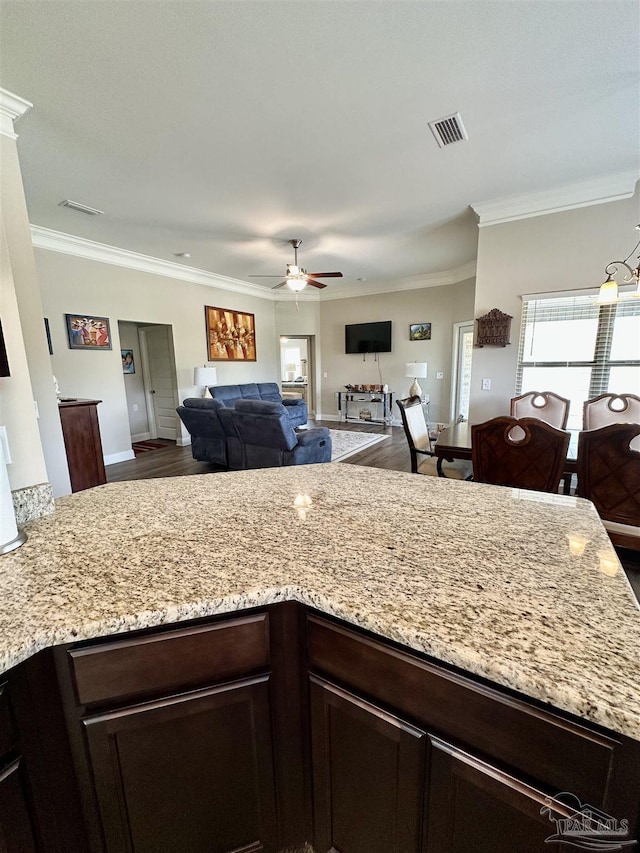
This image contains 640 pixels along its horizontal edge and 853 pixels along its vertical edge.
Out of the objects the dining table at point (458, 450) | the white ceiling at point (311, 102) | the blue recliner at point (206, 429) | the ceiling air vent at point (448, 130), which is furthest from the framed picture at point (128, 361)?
the ceiling air vent at point (448, 130)

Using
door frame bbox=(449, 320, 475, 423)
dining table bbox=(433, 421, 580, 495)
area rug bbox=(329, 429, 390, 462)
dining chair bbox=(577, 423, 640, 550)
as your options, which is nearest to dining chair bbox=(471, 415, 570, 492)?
dining chair bbox=(577, 423, 640, 550)

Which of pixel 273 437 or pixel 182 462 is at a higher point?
pixel 273 437

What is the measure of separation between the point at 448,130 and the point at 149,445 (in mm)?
5895

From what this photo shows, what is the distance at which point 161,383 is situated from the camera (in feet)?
21.3

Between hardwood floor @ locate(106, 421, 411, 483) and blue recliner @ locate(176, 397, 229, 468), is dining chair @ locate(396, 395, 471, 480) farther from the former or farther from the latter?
blue recliner @ locate(176, 397, 229, 468)

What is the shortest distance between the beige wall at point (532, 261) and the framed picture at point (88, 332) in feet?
15.6

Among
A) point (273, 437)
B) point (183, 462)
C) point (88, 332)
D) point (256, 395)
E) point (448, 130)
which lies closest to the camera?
point (448, 130)

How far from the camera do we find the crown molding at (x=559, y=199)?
9.92 feet

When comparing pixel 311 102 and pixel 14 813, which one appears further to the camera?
pixel 311 102

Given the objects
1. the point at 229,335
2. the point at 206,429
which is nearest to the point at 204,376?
the point at 229,335

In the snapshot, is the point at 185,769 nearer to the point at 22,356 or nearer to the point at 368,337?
the point at 22,356

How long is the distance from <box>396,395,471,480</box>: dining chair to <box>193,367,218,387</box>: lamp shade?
3.86 meters

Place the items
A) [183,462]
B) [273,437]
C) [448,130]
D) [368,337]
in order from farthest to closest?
[368,337] → [183,462] → [273,437] → [448,130]

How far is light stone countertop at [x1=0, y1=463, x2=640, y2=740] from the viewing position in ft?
2.01
